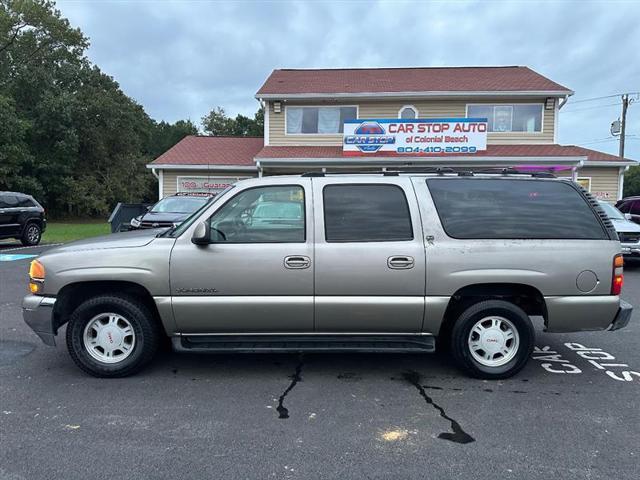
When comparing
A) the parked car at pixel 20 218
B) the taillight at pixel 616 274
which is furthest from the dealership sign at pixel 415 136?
the taillight at pixel 616 274

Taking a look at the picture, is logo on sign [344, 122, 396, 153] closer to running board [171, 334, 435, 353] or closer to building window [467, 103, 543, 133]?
building window [467, 103, 543, 133]

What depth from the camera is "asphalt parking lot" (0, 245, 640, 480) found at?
289 cm

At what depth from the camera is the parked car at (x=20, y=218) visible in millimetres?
13758

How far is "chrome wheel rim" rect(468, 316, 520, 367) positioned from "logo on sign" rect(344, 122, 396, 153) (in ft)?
46.5

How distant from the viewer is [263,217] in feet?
13.8

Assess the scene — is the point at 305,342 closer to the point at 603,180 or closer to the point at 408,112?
the point at 408,112

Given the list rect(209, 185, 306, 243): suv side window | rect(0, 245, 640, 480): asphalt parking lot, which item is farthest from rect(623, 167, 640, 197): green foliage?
rect(209, 185, 306, 243): suv side window

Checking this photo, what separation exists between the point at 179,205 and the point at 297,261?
→ 897 centimetres

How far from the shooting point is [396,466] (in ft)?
9.48

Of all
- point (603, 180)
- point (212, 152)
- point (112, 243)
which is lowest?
point (112, 243)

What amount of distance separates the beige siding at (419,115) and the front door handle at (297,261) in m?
15.8

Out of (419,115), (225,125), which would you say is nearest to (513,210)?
(419,115)

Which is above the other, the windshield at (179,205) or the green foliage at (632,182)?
the green foliage at (632,182)

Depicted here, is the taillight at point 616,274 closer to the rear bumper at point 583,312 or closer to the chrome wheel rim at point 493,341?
the rear bumper at point 583,312
